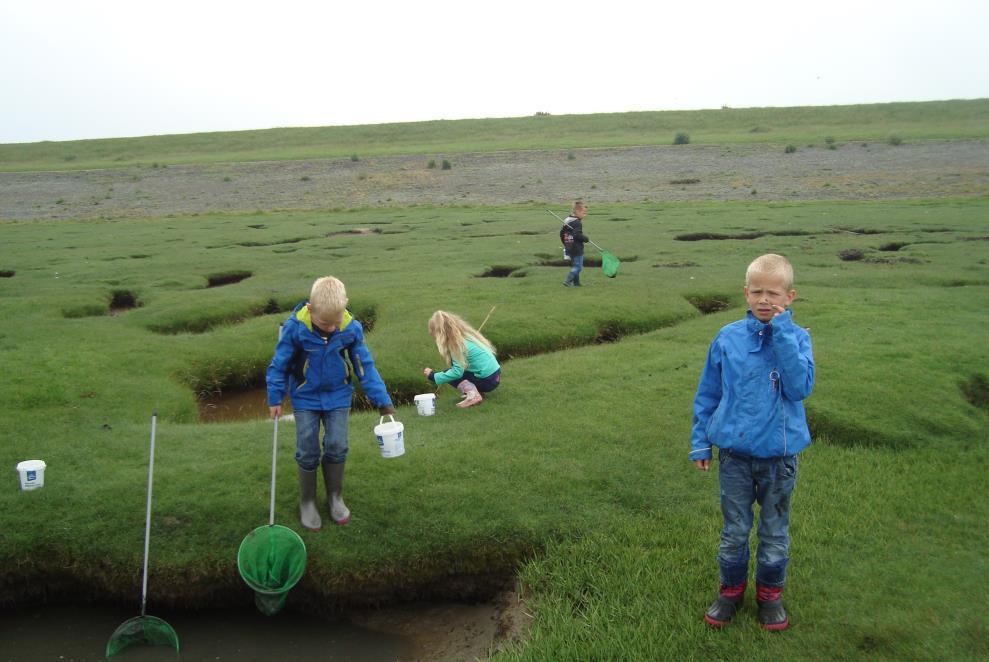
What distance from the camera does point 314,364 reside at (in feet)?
23.5

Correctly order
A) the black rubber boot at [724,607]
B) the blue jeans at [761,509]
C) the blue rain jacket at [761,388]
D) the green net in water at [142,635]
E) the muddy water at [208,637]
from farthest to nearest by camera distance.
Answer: the muddy water at [208,637]
the green net in water at [142,635]
the black rubber boot at [724,607]
the blue jeans at [761,509]
the blue rain jacket at [761,388]

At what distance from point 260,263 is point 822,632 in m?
21.4

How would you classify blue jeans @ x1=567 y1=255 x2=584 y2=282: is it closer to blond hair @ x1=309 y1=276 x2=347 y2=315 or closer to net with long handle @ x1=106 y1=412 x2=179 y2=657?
blond hair @ x1=309 y1=276 x2=347 y2=315

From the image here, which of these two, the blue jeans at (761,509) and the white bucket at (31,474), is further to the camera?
the white bucket at (31,474)

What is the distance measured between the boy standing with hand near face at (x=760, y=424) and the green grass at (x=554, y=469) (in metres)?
0.51

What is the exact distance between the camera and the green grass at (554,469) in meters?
6.23

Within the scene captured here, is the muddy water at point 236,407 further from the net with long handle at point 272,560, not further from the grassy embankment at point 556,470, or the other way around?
the net with long handle at point 272,560

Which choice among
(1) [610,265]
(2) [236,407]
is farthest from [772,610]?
(1) [610,265]

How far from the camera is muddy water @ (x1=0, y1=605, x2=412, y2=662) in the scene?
658 centimetres

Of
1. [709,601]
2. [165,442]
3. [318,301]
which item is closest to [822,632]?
[709,601]

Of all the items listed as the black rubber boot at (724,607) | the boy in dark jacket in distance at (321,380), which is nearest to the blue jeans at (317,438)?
the boy in dark jacket in distance at (321,380)

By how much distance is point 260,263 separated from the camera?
79.7 feet

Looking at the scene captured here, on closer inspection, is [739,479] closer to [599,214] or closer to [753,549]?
[753,549]

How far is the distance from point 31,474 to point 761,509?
723 cm
